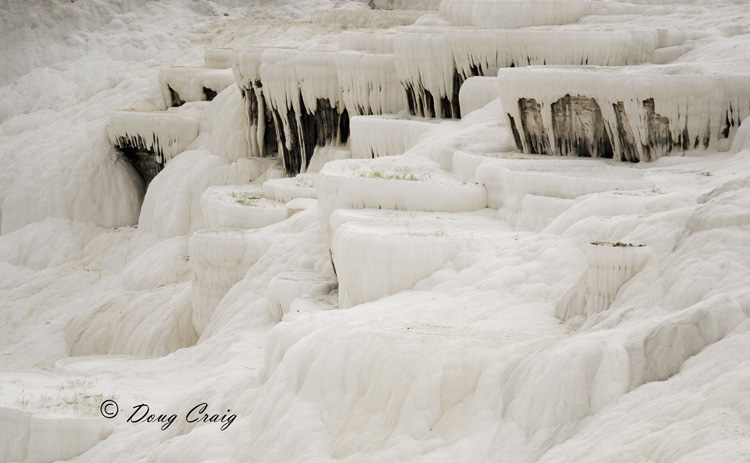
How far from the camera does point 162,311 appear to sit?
24.3 metres

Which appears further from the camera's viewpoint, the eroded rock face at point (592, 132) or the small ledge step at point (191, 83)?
the small ledge step at point (191, 83)

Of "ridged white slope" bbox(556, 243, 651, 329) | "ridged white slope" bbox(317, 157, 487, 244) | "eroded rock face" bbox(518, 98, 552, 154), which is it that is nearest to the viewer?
"ridged white slope" bbox(556, 243, 651, 329)

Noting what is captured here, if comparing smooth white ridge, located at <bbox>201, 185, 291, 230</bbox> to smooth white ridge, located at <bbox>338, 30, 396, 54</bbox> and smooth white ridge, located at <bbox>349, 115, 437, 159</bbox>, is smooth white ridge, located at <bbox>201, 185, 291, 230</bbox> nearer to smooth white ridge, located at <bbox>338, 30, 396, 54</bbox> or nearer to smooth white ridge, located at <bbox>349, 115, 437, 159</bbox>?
smooth white ridge, located at <bbox>349, 115, 437, 159</bbox>

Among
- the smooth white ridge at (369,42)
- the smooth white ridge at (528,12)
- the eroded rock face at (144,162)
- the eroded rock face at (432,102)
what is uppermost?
the smooth white ridge at (528,12)

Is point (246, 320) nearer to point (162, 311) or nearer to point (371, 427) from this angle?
point (162, 311)

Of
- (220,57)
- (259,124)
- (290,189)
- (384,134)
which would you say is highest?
(220,57)

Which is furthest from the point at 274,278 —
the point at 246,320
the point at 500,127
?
the point at 500,127

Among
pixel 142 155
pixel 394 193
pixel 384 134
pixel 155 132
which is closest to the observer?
pixel 394 193

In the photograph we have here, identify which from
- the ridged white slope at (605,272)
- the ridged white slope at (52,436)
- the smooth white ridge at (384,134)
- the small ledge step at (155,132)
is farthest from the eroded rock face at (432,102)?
the ridged white slope at (605,272)

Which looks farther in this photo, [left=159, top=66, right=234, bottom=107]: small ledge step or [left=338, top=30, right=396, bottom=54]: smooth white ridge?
[left=159, top=66, right=234, bottom=107]: small ledge step

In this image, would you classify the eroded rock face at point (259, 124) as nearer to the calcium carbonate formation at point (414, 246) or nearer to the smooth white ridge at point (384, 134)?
the calcium carbonate formation at point (414, 246)

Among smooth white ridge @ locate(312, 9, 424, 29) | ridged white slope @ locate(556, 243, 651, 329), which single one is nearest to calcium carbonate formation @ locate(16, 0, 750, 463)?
ridged white slope @ locate(556, 243, 651, 329)

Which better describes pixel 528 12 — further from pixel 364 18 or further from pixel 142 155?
pixel 142 155

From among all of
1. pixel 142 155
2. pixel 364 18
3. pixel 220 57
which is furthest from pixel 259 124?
pixel 364 18
